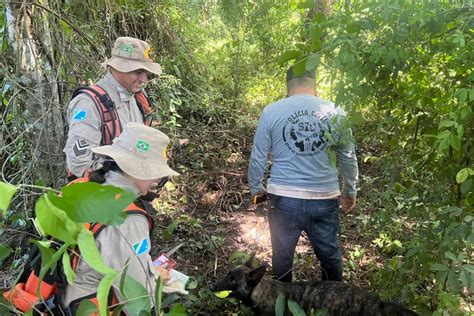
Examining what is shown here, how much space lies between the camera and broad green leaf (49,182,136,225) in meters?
0.89

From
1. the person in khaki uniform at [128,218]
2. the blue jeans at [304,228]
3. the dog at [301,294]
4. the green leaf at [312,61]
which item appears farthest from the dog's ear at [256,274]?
the green leaf at [312,61]

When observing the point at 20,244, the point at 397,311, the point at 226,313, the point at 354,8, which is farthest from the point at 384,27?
the point at 20,244

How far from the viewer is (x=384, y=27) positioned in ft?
6.41

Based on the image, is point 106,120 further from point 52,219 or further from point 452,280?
point 452,280

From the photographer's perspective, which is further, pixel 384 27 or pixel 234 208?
pixel 234 208

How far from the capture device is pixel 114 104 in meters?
3.16

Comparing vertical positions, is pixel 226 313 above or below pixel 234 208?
below

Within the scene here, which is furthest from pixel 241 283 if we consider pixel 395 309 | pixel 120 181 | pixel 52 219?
pixel 52 219

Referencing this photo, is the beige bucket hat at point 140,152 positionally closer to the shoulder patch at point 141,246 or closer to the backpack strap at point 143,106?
the shoulder patch at point 141,246

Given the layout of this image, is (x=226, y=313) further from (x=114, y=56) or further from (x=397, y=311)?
(x=114, y=56)

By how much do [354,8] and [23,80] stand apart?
2.95 m

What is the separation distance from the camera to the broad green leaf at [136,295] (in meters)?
1.31

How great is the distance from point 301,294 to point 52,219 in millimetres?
2610

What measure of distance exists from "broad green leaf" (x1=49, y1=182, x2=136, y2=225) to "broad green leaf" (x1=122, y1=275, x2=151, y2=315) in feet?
1.57
